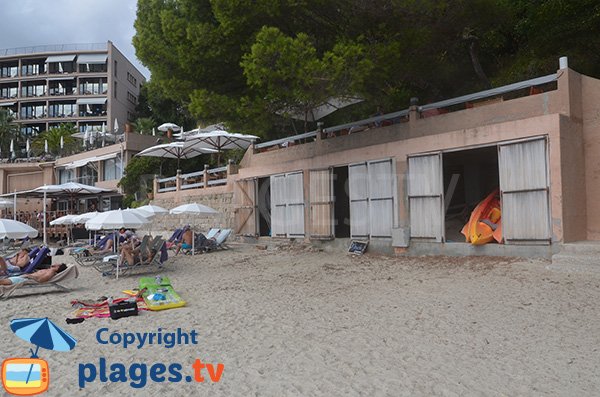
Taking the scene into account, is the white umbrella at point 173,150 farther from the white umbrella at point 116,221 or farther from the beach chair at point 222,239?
the white umbrella at point 116,221

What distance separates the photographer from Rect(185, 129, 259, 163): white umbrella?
1689 centimetres

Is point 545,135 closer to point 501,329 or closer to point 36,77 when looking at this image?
point 501,329

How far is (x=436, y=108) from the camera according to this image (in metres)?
10.2

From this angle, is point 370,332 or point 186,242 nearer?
point 370,332

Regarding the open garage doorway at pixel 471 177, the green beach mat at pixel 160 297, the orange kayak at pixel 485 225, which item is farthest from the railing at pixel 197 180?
the orange kayak at pixel 485 225

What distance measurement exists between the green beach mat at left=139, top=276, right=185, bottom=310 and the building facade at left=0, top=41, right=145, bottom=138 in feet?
149

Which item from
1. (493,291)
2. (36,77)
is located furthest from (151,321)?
(36,77)

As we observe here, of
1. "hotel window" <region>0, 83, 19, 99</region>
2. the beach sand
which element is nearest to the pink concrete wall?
the beach sand

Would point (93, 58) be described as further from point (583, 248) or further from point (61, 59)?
point (583, 248)

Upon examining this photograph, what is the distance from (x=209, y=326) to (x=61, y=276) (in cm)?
382

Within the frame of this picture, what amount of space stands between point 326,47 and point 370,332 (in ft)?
25.4

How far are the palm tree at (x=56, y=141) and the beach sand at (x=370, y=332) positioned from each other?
3556 centimetres

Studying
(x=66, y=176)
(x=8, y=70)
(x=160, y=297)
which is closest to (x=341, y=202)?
A: (x=160, y=297)

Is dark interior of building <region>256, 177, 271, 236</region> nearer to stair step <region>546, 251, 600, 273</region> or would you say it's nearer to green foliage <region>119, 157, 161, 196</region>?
stair step <region>546, 251, 600, 273</region>
